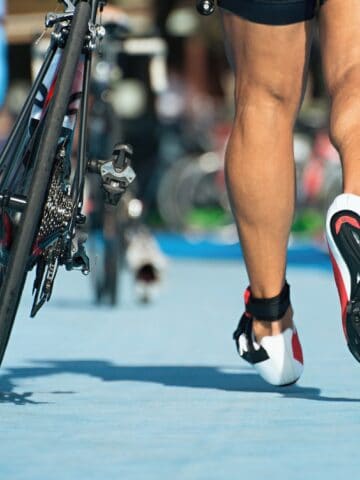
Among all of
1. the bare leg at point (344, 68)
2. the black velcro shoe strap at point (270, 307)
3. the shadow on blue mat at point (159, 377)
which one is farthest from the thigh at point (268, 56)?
the shadow on blue mat at point (159, 377)

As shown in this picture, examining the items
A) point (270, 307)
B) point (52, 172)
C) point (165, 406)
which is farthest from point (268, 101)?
point (165, 406)

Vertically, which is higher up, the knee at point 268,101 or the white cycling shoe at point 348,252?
the knee at point 268,101

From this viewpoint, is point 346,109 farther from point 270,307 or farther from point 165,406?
point 165,406

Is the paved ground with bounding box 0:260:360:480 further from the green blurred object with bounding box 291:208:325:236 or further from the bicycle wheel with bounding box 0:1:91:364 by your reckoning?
the green blurred object with bounding box 291:208:325:236

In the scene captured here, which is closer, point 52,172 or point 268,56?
point 52,172

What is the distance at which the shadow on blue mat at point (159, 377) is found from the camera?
403 centimetres

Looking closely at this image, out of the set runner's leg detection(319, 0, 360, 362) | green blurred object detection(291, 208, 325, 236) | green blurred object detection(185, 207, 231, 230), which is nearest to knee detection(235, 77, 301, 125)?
runner's leg detection(319, 0, 360, 362)

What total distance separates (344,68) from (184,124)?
14.1 meters

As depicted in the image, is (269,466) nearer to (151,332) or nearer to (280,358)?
(280,358)

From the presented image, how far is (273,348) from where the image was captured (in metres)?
4.02

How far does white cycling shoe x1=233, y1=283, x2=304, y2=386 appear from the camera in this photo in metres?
4.01

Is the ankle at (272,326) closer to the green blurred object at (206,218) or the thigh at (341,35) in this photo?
the thigh at (341,35)

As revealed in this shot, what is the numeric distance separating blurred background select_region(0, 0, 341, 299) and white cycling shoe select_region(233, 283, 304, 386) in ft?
15.8

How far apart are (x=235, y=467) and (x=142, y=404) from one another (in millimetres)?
897
